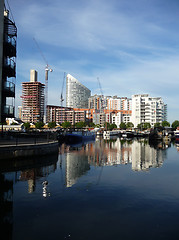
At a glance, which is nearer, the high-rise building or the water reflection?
the water reflection

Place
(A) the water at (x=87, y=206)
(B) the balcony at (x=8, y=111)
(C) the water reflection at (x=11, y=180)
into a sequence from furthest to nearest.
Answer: (B) the balcony at (x=8, y=111) → (C) the water reflection at (x=11, y=180) → (A) the water at (x=87, y=206)

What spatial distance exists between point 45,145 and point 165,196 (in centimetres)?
2296

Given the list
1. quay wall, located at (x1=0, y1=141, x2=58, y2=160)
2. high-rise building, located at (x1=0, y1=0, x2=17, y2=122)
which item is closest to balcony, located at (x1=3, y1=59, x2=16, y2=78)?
high-rise building, located at (x1=0, y1=0, x2=17, y2=122)

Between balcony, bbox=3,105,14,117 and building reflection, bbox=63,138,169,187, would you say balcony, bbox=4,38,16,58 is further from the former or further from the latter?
building reflection, bbox=63,138,169,187

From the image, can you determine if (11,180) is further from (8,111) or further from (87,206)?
(8,111)

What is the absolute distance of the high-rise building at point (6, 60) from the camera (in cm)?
4016

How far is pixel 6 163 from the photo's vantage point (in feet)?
89.9

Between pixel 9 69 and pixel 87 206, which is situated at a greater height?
pixel 9 69

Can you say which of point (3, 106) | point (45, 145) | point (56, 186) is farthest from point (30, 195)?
point (3, 106)

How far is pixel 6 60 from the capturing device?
42688 mm

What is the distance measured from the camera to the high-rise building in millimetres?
40156

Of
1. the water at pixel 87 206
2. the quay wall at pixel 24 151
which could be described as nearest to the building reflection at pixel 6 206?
the water at pixel 87 206

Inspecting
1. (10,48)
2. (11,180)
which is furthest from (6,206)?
(10,48)

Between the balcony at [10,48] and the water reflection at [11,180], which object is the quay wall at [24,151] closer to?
the water reflection at [11,180]
